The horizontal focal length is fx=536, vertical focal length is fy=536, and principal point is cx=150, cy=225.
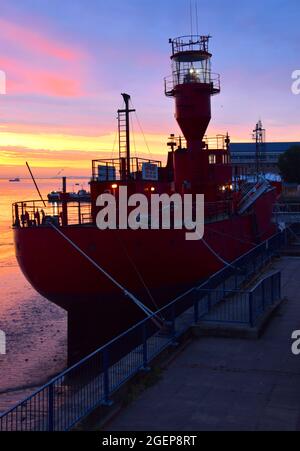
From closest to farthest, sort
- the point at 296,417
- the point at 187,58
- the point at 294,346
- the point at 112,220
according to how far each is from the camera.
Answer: the point at 296,417, the point at 294,346, the point at 112,220, the point at 187,58

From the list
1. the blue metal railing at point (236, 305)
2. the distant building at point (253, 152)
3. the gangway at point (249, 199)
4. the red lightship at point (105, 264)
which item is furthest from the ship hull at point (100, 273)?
the distant building at point (253, 152)

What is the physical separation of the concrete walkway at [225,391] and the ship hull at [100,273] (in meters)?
6.22

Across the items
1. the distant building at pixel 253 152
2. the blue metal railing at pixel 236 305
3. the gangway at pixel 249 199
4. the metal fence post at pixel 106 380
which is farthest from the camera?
the distant building at pixel 253 152

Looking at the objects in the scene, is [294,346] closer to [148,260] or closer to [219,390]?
→ [219,390]

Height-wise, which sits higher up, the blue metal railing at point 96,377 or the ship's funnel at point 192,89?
the ship's funnel at point 192,89

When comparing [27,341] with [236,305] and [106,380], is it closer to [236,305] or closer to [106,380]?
[236,305]

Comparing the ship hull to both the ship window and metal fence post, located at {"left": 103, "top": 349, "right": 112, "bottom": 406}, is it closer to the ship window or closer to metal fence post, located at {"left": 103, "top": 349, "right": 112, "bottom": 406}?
metal fence post, located at {"left": 103, "top": 349, "right": 112, "bottom": 406}

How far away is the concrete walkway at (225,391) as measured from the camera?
7.95m

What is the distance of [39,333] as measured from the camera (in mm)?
24828

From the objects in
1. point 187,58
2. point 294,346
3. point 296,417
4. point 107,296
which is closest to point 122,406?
point 296,417

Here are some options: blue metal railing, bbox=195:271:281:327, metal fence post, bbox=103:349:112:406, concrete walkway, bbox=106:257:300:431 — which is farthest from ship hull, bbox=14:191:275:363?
metal fence post, bbox=103:349:112:406

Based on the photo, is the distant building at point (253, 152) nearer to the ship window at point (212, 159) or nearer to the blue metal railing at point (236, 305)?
the ship window at point (212, 159)

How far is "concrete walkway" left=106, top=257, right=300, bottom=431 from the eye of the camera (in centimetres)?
795

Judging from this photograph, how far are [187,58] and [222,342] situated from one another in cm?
1883
